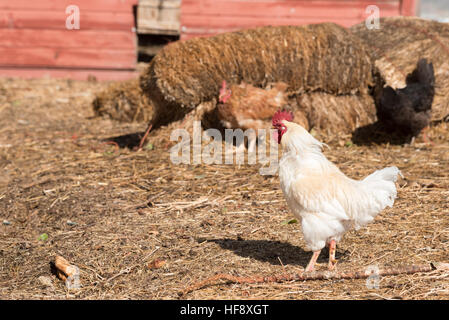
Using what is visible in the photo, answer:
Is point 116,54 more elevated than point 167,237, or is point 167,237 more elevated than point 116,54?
point 116,54

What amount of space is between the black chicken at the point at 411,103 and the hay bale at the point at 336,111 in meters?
0.66

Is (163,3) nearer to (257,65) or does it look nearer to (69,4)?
(69,4)

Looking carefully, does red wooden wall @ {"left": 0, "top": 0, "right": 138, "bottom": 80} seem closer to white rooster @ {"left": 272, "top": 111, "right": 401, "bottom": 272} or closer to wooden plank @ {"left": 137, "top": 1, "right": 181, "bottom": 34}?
wooden plank @ {"left": 137, "top": 1, "right": 181, "bottom": 34}

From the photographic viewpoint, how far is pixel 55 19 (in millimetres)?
11750

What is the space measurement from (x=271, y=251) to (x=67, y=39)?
8976 mm

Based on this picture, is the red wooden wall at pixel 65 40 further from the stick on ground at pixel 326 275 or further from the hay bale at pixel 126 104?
the stick on ground at pixel 326 275

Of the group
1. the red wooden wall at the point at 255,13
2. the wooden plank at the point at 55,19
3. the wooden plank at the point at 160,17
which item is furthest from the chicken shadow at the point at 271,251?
the wooden plank at the point at 55,19

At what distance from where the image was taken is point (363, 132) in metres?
8.32

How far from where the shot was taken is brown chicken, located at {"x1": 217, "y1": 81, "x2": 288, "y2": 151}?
738 cm

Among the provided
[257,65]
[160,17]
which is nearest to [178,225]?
[257,65]

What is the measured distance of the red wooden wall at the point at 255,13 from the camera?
11.8m
